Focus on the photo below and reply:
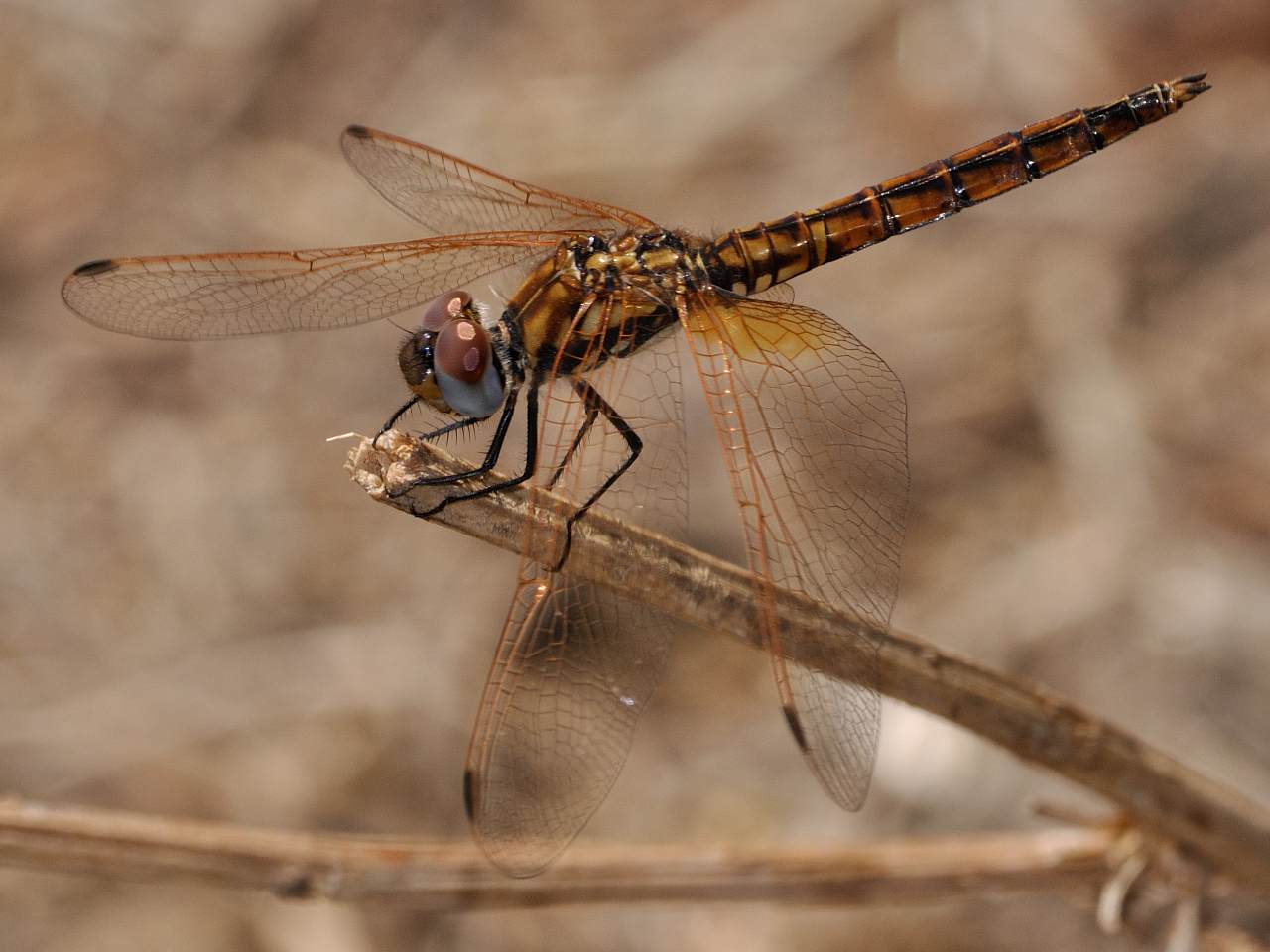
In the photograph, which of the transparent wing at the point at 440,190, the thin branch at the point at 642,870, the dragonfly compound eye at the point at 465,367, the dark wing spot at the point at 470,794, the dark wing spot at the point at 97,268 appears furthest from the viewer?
the transparent wing at the point at 440,190

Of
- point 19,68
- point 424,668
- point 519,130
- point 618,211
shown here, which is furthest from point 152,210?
point 618,211

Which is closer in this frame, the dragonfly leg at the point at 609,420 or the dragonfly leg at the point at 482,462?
the dragonfly leg at the point at 482,462

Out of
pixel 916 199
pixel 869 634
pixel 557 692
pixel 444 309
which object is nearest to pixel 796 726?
pixel 869 634

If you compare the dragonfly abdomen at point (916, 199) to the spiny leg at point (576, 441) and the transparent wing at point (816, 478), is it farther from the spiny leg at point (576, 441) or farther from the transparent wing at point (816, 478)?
the spiny leg at point (576, 441)

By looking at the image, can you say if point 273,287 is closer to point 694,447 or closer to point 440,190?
point 440,190

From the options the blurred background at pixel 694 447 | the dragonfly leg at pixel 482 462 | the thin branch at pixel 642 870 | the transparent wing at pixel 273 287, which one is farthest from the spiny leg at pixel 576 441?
the blurred background at pixel 694 447

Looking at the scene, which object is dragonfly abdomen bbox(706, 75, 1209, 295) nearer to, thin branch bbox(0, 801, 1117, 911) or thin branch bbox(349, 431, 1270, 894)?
thin branch bbox(349, 431, 1270, 894)

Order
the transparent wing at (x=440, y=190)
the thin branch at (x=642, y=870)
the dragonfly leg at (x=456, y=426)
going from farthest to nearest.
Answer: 1. the transparent wing at (x=440, y=190)
2. the dragonfly leg at (x=456, y=426)
3. the thin branch at (x=642, y=870)
